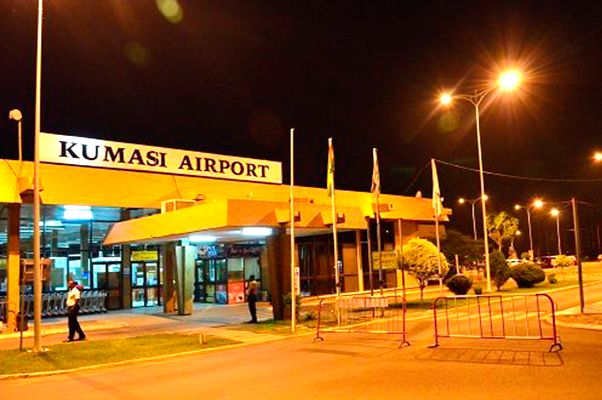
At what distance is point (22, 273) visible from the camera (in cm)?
1694

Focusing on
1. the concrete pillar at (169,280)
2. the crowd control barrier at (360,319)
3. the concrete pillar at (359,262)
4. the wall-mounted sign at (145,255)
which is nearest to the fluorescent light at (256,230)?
the crowd control barrier at (360,319)

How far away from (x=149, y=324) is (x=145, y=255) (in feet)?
31.2

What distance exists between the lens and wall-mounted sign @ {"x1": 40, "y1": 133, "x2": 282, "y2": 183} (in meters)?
26.8

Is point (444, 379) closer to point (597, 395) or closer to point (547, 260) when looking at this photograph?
point (597, 395)

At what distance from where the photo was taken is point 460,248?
156 ft

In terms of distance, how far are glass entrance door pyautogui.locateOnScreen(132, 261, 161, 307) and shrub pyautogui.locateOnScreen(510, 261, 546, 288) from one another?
1933 centimetres

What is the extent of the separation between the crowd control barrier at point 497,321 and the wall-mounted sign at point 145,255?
1563 centimetres

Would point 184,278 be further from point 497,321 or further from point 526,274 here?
point 526,274

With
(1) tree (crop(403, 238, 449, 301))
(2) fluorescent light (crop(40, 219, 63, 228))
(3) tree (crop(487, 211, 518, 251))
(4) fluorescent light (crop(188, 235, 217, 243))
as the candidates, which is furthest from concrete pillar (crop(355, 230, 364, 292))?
(3) tree (crop(487, 211, 518, 251))

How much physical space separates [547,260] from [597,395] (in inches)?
2561

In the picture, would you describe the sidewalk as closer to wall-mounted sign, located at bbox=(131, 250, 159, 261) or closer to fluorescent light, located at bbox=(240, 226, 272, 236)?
wall-mounted sign, located at bbox=(131, 250, 159, 261)

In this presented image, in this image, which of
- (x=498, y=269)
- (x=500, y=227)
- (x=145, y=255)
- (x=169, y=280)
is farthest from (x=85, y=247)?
(x=500, y=227)

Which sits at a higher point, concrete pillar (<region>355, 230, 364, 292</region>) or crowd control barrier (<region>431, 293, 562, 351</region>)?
concrete pillar (<region>355, 230, 364, 292</region>)

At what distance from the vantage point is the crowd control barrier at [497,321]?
13.9m
